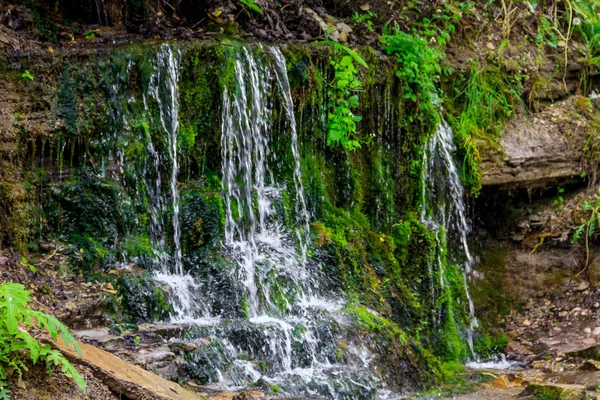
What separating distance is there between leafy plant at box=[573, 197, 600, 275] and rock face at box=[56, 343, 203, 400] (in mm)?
5989

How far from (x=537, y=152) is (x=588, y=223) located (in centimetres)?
103

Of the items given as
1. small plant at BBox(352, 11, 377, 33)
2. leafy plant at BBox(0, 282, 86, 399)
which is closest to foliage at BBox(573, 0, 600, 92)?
small plant at BBox(352, 11, 377, 33)

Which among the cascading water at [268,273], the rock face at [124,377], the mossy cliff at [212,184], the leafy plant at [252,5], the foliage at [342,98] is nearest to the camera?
the rock face at [124,377]

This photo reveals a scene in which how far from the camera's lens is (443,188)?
9.04 meters

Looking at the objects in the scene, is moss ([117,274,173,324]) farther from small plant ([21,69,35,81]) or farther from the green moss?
small plant ([21,69,35,81])

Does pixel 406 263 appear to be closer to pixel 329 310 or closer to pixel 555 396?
pixel 329 310

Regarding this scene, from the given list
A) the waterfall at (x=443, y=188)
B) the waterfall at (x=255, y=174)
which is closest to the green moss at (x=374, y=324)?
the waterfall at (x=255, y=174)

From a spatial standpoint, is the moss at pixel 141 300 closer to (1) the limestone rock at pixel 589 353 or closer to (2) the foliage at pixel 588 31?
(1) the limestone rock at pixel 589 353

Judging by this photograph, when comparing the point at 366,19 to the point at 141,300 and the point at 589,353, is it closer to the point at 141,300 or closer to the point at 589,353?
the point at 589,353

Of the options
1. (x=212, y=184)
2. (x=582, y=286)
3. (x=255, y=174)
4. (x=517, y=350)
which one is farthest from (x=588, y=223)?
(x=212, y=184)

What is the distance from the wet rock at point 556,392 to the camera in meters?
6.09

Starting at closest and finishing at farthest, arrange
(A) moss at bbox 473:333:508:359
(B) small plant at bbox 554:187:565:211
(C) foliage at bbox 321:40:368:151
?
(C) foliage at bbox 321:40:368:151
(A) moss at bbox 473:333:508:359
(B) small plant at bbox 554:187:565:211

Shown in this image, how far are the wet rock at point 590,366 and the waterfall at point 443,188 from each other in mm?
1482

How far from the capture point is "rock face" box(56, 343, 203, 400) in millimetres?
4109
